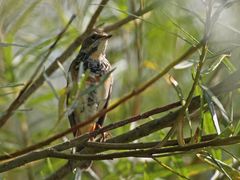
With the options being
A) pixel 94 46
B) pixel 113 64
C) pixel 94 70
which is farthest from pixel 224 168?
pixel 113 64

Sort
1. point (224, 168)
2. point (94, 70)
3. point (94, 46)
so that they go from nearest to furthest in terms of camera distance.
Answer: point (224, 168), point (94, 70), point (94, 46)

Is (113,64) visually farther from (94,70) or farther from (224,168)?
(224,168)

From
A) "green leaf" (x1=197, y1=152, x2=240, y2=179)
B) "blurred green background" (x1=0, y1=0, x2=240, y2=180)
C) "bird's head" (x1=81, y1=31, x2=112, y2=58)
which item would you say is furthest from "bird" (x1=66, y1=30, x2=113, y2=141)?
Answer: "green leaf" (x1=197, y1=152, x2=240, y2=179)

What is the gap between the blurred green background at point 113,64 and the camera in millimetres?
3334

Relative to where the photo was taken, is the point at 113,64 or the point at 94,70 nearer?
the point at 94,70

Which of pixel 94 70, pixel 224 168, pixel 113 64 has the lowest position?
pixel 113 64

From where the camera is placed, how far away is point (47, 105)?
4418 mm

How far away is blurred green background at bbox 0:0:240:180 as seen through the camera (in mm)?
3334

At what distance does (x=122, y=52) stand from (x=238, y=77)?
2.41m

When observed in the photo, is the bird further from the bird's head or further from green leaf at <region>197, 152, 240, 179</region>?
green leaf at <region>197, 152, 240, 179</region>

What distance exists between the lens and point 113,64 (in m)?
4.33

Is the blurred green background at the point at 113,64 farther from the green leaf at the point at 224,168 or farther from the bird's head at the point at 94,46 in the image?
the green leaf at the point at 224,168

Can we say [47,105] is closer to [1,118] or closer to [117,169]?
[117,169]

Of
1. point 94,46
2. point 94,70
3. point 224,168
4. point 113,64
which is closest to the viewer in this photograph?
point 224,168
